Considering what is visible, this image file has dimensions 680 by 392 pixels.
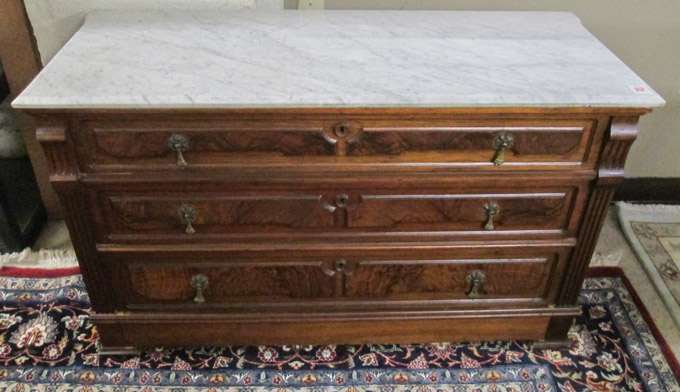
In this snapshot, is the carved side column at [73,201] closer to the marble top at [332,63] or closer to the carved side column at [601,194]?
the marble top at [332,63]

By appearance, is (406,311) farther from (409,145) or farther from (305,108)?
(305,108)

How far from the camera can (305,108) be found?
1103mm

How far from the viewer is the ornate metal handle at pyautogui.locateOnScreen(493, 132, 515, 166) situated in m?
1.17

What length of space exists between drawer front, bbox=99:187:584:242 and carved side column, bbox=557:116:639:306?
0.04 metres

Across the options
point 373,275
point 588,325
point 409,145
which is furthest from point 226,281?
point 588,325

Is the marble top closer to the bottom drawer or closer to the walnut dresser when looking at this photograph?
the walnut dresser

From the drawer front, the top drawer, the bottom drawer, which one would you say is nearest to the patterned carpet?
the bottom drawer

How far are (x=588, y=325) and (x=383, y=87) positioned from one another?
1.02 metres

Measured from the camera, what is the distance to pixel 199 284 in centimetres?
138

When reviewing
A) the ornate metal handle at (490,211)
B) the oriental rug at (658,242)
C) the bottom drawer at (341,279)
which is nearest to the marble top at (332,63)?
the ornate metal handle at (490,211)

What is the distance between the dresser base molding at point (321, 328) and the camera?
1.45 metres

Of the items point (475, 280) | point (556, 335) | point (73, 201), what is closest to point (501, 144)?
point (475, 280)

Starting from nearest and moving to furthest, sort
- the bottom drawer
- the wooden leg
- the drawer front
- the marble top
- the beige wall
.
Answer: the marble top
the drawer front
the bottom drawer
the wooden leg
the beige wall

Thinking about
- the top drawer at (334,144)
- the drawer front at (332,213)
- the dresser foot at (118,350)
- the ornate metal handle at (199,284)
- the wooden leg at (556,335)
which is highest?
the top drawer at (334,144)
